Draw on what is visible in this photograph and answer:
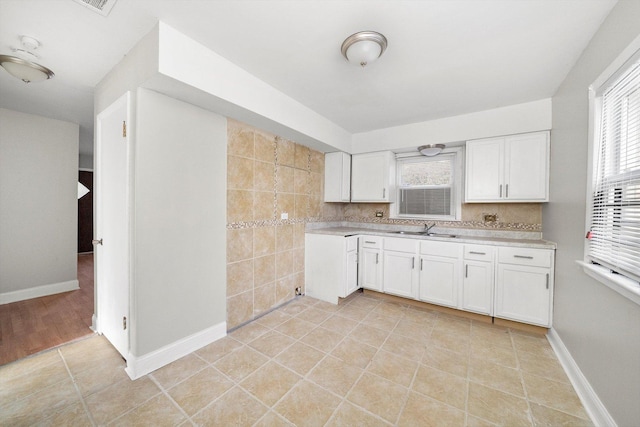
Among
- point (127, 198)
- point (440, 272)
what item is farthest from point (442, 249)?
point (127, 198)

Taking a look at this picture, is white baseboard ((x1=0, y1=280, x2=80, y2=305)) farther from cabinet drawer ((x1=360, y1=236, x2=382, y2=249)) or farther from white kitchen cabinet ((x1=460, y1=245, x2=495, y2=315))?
white kitchen cabinet ((x1=460, y1=245, x2=495, y2=315))

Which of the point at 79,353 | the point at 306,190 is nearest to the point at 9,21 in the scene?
the point at 79,353

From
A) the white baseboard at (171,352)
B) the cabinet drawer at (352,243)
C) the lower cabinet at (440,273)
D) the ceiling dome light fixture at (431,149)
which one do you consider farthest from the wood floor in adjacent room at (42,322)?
the ceiling dome light fixture at (431,149)

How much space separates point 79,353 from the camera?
2080mm

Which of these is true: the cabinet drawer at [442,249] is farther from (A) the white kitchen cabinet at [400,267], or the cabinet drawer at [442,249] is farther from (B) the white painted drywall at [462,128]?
(B) the white painted drywall at [462,128]

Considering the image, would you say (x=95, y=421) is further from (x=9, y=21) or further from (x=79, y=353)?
(x=9, y=21)

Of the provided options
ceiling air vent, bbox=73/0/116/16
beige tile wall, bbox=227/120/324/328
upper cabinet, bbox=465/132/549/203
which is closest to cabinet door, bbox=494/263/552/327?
upper cabinet, bbox=465/132/549/203

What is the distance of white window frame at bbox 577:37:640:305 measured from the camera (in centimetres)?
122

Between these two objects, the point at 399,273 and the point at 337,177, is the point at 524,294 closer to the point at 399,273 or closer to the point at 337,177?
the point at 399,273

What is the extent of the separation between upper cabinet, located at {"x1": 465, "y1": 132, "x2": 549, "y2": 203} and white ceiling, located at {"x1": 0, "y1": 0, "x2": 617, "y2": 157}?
1.59ft

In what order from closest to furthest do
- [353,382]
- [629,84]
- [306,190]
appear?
[629,84], [353,382], [306,190]

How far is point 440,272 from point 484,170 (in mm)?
1382

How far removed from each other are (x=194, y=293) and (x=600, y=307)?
2.99 meters

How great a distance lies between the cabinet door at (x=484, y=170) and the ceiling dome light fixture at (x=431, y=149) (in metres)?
0.38
